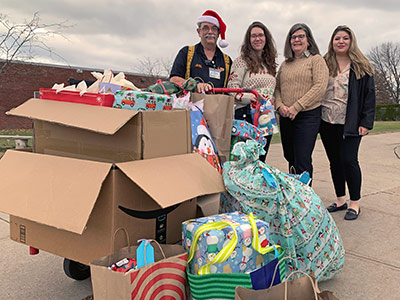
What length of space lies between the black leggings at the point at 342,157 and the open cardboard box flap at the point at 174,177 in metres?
1.91

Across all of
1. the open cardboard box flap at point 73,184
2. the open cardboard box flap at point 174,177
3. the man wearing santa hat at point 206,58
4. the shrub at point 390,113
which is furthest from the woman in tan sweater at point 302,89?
the shrub at point 390,113

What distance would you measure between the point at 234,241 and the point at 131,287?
0.50 meters

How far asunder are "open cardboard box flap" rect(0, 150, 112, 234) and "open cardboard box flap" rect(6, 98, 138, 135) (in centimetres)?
18

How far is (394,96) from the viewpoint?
42.7m

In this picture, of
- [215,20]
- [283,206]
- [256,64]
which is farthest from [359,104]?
[283,206]

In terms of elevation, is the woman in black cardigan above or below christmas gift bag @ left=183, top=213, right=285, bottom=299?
above

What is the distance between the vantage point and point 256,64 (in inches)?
130

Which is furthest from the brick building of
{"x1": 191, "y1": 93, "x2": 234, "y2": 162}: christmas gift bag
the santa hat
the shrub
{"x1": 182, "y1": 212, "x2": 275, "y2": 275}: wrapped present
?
the shrub

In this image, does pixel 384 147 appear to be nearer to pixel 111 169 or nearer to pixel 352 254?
Result: pixel 352 254

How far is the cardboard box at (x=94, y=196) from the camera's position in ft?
5.54

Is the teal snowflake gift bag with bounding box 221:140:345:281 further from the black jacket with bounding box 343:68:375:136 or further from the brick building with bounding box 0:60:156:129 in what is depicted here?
the brick building with bounding box 0:60:156:129

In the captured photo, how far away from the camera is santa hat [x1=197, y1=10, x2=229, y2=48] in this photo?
316 cm

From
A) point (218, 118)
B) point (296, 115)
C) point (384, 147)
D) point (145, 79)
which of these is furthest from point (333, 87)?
point (145, 79)

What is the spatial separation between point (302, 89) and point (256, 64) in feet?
1.58
